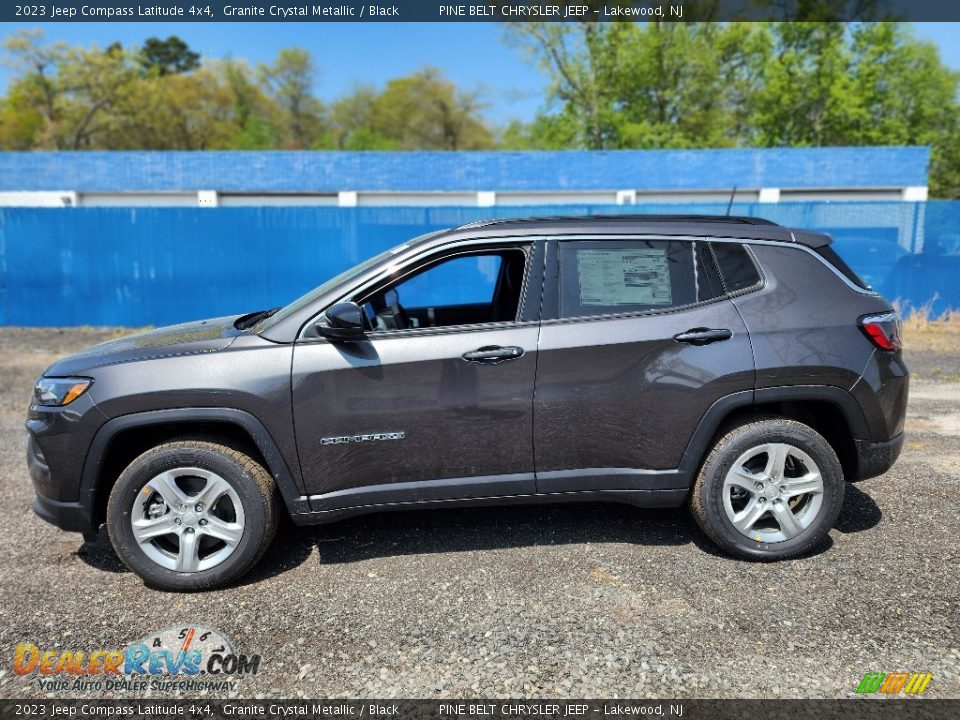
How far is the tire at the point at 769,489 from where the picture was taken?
134 inches

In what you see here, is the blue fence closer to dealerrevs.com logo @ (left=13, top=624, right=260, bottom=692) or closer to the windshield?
the windshield

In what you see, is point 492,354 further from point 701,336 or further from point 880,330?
point 880,330

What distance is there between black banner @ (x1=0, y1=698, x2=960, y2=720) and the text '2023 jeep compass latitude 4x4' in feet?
2.67

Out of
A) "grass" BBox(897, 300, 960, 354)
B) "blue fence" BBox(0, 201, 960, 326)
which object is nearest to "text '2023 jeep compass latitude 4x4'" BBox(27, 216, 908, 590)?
"grass" BBox(897, 300, 960, 354)

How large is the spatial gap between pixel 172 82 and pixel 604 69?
106 ft

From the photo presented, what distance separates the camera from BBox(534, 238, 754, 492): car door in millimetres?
3324

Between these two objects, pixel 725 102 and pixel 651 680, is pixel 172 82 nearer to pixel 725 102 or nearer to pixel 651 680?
pixel 725 102

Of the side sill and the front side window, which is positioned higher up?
the front side window

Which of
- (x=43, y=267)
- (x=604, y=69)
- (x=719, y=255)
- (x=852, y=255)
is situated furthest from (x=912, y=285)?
(x=604, y=69)

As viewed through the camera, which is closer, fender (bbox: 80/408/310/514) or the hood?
fender (bbox: 80/408/310/514)

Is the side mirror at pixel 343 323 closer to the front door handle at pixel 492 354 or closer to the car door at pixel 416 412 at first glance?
the car door at pixel 416 412

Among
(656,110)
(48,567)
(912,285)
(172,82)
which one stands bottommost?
(48,567)

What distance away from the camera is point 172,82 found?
4738 centimetres

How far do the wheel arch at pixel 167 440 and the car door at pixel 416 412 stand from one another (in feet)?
0.44
